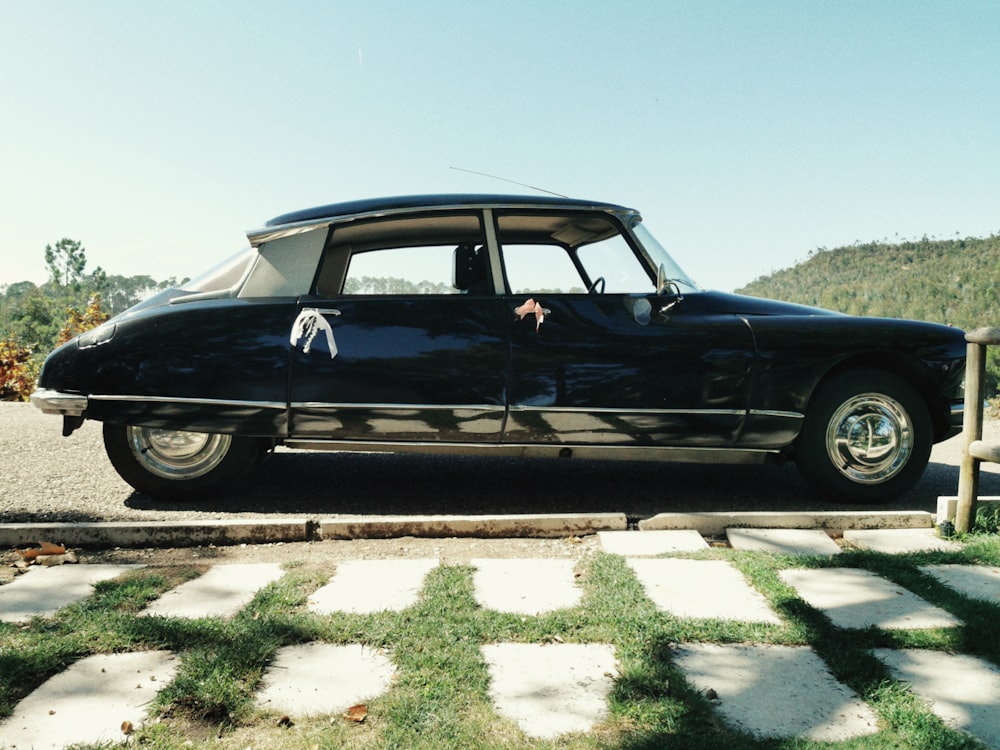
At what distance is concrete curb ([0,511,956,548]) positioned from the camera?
372 cm

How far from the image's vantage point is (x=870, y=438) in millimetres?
4445

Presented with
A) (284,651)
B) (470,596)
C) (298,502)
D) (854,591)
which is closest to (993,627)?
(854,591)

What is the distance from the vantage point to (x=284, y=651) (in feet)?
7.95

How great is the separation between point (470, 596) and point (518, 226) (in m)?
2.44

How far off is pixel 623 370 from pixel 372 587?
1.95m

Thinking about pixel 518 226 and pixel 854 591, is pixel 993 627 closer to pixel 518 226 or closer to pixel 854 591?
pixel 854 591

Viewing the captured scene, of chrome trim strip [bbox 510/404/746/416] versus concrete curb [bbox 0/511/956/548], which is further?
chrome trim strip [bbox 510/404/746/416]

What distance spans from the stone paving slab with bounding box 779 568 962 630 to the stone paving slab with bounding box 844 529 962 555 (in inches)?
18.1

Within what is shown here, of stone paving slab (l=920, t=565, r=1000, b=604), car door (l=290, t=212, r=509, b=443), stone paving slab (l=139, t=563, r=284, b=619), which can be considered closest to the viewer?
stone paving slab (l=139, t=563, r=284, b=619)

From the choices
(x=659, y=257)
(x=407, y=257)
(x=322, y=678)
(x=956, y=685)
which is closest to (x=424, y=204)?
(x=407, y=257)

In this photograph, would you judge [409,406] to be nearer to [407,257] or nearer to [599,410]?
[407,257]

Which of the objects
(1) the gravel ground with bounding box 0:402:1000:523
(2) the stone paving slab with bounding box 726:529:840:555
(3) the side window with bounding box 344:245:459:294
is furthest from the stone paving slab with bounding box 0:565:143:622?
(2) the stone paving slab with bounding box 726:529:840:555

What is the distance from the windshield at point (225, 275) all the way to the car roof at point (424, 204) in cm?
24

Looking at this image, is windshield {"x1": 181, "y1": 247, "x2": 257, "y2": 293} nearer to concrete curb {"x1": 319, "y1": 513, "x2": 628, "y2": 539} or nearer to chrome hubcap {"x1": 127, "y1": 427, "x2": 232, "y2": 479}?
chrome hubcap {"x1": 127, "y1": 427, "x2": 232, "y2": 479}
